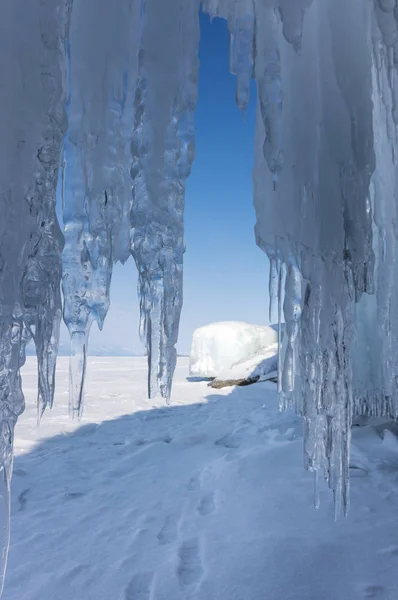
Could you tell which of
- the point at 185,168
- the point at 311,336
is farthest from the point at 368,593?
the point at 185,168

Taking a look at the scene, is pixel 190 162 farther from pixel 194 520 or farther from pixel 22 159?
pixel 194 520

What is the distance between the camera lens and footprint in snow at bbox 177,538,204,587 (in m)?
2.16

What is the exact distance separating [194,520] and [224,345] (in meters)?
7.94

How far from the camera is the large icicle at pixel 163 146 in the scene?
6.79 feet

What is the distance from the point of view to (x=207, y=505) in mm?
3053

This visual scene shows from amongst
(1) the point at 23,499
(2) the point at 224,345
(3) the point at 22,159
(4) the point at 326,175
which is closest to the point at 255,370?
(2) the point at 224,345

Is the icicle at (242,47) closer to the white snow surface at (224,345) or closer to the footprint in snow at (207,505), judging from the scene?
the footprint in snow at (207,505)

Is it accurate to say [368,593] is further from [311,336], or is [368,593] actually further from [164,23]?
[164,23]

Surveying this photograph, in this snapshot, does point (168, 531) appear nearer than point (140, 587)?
No

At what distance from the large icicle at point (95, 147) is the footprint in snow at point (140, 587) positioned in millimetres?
1227

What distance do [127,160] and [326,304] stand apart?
1.27 m

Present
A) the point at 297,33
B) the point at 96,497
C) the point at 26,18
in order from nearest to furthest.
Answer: the point at 26,18
the point at 297,33
the point at 96,497

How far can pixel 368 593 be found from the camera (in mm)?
2014

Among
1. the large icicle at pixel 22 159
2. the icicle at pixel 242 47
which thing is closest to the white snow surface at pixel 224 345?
the icicle at pixel 242 47
